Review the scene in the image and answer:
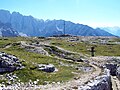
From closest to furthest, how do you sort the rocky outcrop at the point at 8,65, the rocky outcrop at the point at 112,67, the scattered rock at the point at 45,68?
the rocky outcrop at the point at 8,65
the scattered rock at the point at 45,68
the rocky outcrop at the point at 112,67

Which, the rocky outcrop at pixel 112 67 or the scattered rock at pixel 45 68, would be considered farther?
the rocky outcrop at pixel 112 67

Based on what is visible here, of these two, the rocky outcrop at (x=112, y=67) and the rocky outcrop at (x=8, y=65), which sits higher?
the rocky outcrop at (x=8, y=65)

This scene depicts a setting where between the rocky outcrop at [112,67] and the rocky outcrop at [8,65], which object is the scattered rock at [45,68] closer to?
the rocky outcrop at [8,65]

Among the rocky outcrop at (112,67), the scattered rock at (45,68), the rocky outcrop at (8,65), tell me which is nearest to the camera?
the rocky outcrop at (8,65)

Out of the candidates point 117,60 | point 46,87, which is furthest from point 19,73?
point 117,60

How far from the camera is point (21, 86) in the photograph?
5634cm

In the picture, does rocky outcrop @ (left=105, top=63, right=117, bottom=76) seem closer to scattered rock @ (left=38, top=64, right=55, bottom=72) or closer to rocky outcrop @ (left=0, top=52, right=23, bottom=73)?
scattered rock @ (left=38, top=64, right=55, bottom=72)

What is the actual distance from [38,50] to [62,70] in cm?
3734

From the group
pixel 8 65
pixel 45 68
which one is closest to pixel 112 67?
pixel 45 68

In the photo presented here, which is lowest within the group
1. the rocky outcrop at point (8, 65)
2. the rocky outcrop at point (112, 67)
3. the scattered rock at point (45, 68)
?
the rocky outcrop at point (112, 67)

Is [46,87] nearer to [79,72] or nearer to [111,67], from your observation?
[79,72]

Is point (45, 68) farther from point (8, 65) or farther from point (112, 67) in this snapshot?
point (112, 67)

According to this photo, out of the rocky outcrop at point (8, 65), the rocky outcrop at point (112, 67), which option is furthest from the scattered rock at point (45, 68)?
the rocky outcrop at point (112, 67)

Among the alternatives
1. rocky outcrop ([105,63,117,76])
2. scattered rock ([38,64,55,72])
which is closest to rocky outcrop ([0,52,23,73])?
scattered rock ([38,64,55,72])
